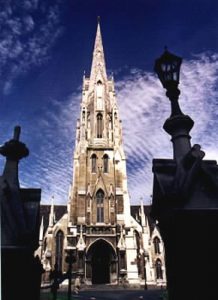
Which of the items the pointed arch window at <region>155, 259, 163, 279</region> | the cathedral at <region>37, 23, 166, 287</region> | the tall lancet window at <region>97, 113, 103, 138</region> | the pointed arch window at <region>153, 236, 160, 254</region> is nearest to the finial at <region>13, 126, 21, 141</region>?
the cathedral at <region>37, 23, 166, 287</region>

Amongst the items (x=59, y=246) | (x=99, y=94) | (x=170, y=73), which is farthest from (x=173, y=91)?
(x=99, y=94)

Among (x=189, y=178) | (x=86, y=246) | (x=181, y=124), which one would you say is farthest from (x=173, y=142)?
(x=86, y=246)

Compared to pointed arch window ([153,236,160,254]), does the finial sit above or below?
above

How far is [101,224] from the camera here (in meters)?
32.5

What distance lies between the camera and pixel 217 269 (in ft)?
9.79

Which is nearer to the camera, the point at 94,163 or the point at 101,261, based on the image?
the point at 101,261

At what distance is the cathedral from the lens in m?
30.8

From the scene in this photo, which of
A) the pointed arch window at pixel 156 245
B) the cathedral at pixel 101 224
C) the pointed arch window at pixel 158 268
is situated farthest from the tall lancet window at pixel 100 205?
the pointed arch window at pixel 158 268

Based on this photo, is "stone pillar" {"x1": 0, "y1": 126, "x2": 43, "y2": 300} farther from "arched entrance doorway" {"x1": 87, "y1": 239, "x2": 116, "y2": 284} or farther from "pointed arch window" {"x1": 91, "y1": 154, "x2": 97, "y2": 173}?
"pointed arch window" {"x1": 91, "y1": 154, "x2": 97, "y2": 173}

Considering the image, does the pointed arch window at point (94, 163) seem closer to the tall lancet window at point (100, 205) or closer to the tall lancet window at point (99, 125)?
the tall lancet window at point (100, 205)

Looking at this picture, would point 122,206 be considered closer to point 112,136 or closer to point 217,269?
point 112,136

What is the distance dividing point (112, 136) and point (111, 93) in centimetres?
933

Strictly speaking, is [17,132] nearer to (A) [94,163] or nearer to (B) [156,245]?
(A) [94,163]

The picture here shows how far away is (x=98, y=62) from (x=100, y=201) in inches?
1026
